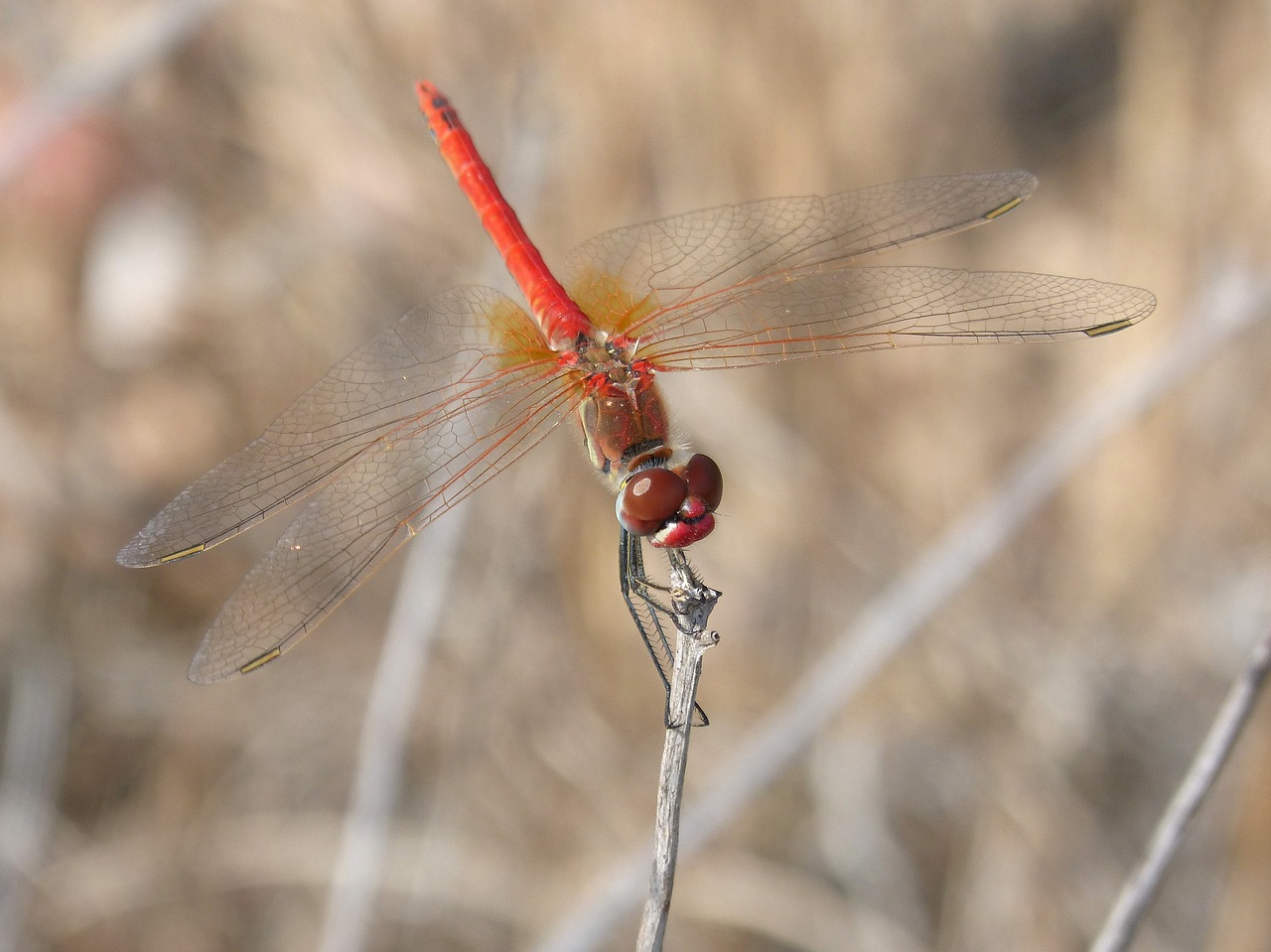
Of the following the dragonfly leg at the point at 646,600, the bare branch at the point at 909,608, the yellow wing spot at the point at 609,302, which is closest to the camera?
the dragonfly leg at the point at 646,600

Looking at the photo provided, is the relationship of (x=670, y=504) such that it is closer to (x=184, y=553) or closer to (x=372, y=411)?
(x=372, y=411)

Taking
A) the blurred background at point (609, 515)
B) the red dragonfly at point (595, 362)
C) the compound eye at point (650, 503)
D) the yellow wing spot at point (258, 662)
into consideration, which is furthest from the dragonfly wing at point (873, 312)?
the yellow wing spot at point (258, 662)

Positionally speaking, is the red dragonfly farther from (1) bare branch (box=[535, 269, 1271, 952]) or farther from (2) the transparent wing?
(1) bare branch (box=[535, 269, 1271, 952])

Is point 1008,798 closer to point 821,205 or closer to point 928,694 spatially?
point 928,694

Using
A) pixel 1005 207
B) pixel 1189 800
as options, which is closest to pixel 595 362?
pixel 1005 207

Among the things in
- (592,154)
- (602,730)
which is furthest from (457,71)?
(602,730)

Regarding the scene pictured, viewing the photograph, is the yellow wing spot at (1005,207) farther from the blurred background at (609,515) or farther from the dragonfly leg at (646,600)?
the dragonfly leg at (646,600)

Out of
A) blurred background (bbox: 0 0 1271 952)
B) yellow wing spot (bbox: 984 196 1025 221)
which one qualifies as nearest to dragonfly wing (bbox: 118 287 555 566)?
blurred background (bbox: 0 0 1271 952)
